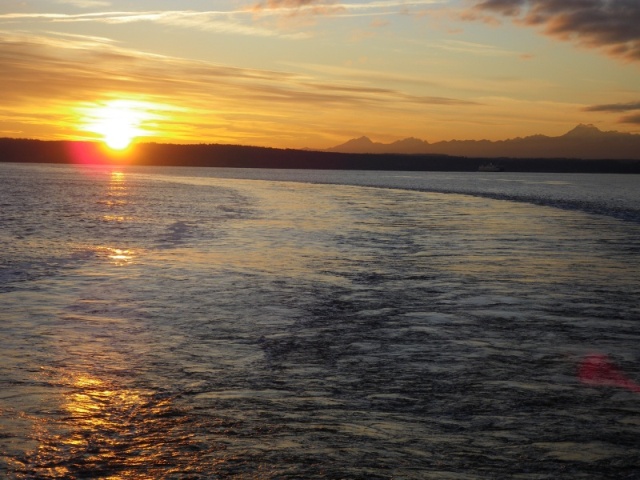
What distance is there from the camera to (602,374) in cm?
800

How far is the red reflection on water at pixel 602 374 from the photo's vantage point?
7.62 m

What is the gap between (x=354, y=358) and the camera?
867 cm

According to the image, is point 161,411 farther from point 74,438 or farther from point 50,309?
point 50,309

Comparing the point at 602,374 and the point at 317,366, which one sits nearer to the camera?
the point at 602,374

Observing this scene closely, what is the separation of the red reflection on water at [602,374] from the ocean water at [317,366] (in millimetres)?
36

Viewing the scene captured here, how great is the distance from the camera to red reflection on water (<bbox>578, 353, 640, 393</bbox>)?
7621 mm

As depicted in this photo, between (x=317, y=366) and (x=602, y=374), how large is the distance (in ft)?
9.73

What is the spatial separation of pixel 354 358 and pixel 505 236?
18061mm

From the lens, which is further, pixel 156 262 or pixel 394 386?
pixel 156 262

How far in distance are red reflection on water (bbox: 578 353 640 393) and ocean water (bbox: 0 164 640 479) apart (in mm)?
36

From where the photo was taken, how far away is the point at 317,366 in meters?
8.27

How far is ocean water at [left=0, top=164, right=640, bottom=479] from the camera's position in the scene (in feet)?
18.1

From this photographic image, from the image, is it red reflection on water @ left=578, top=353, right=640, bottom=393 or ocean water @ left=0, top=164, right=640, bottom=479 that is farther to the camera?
red reflection on water @ left=578, top=353, right=640, bottom=393

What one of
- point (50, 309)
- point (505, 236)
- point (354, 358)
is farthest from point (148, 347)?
point (505, 236)
